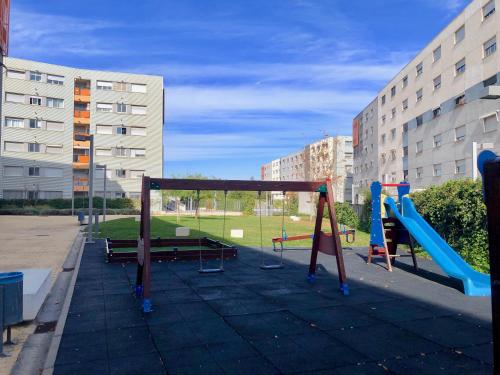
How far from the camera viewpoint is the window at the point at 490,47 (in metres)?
28.1

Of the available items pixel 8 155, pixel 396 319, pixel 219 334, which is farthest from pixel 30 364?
pixel 8 155

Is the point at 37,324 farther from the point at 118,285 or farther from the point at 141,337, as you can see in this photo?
the point at 118,285

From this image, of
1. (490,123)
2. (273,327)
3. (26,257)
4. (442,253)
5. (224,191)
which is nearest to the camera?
(273,327)

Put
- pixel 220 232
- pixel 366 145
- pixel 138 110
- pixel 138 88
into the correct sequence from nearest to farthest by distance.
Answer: pixel 220 232 → pixel 138 110 → pixel 138 88 → pixel 366 145

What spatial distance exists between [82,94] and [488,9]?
48.4 meters

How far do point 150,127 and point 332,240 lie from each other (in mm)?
52363

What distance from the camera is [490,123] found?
1126 inches

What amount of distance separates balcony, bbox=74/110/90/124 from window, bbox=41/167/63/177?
7.09 m

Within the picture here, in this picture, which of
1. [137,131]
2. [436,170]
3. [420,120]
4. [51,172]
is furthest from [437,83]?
[51,172]

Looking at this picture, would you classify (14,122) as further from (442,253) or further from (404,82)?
(442,253)

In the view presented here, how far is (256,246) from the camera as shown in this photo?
15609mm

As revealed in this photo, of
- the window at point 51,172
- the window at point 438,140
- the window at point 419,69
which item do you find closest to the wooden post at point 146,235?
the window at point 438,140

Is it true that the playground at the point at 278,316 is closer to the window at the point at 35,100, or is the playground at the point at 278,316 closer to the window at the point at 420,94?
the window at the point at 420,94

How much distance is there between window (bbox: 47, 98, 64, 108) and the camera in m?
53.0
